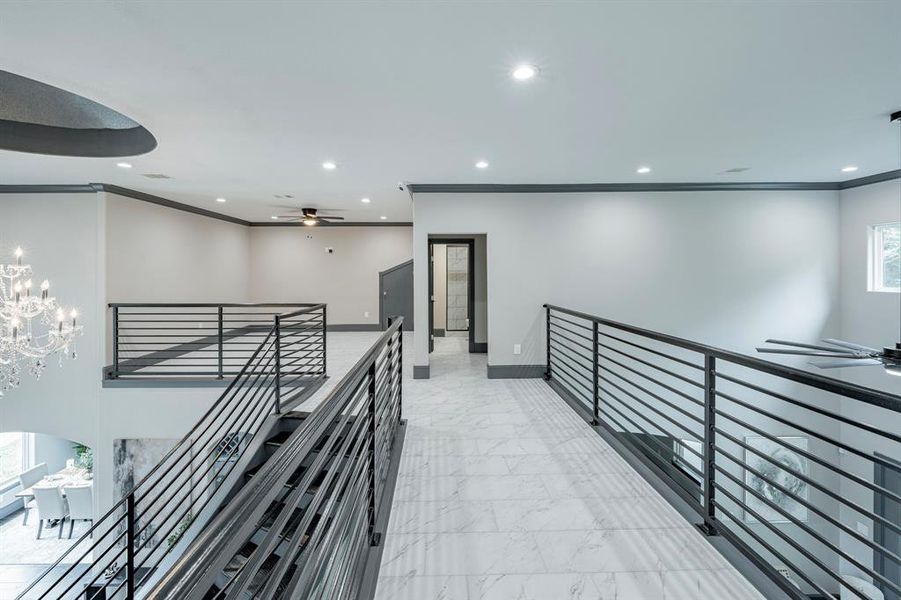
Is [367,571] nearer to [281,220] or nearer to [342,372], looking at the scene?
[342,372]

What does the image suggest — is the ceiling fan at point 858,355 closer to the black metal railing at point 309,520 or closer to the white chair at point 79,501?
the black metal railing at point 309,520

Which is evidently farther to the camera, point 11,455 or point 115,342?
point 11,455

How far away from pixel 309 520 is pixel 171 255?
7.44 metres

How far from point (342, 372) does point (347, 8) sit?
15.7ft

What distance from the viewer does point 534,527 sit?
2287 millimetres

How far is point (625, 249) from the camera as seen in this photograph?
567 centimetres

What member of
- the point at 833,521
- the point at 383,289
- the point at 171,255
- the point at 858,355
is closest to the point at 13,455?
the point at 171,255

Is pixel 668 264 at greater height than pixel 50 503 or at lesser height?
greater

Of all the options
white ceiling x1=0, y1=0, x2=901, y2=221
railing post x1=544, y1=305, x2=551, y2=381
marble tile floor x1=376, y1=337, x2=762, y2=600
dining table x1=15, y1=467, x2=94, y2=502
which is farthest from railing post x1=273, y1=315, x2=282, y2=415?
dining table x1=15, y1=467, x2=94, y2=502

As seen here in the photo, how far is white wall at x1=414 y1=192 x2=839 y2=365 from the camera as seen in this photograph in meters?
5.61

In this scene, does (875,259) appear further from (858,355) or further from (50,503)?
(50,503)

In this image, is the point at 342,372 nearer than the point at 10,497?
Yes

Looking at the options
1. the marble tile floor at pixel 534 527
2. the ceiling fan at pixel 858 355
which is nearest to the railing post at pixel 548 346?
the marble tile floor at pixel 534 527

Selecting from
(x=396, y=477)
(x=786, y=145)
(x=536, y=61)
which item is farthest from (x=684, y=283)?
(x=396, y=477)
